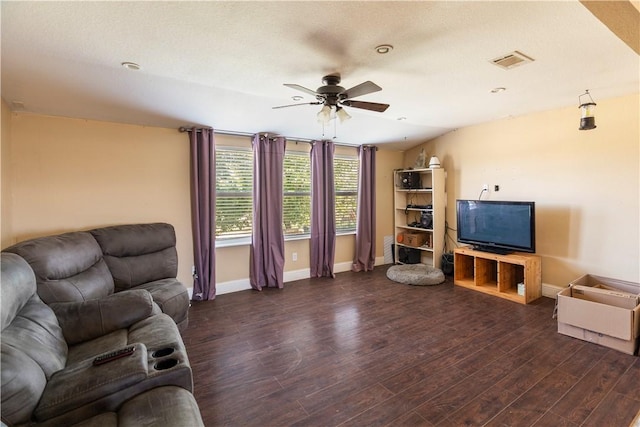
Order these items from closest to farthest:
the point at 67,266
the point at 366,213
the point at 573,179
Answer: the point at 67,266, the point at 573,179, the point at 366,213

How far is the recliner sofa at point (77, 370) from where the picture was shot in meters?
1.28

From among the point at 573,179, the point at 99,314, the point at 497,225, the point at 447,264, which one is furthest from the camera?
the point at 447,264

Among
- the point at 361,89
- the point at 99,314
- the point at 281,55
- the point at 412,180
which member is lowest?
the point at 99,314

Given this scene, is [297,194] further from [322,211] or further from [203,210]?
[203,210]

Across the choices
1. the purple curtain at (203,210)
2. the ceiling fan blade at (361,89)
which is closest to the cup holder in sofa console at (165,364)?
the ceiling fan blade at (361,89)

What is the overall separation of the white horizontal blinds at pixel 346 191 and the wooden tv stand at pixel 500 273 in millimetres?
1845

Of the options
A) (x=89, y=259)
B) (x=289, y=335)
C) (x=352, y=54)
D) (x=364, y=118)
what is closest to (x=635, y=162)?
(x=364, y=118)

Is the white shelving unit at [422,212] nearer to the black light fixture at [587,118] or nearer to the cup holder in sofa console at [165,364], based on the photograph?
the black light fixture at [587,118]

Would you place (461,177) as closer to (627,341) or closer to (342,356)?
(627,341)

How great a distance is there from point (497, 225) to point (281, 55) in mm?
3469

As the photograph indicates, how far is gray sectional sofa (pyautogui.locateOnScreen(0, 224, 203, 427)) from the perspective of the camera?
1.30 m

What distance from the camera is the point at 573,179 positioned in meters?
3.62

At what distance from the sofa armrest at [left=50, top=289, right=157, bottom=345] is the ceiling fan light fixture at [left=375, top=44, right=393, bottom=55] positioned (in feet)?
8.33

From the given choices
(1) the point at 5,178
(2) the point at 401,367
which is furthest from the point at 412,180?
(1) the point at 5,178
